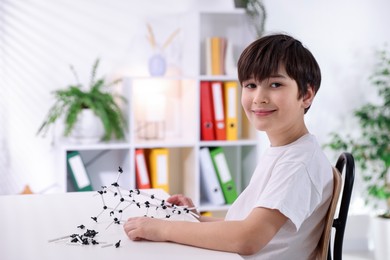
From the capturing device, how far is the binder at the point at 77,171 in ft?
10.5

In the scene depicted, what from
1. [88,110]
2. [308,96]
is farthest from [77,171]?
[308,96]

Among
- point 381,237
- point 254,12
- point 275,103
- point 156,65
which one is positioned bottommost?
point 381,237

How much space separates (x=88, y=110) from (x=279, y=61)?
1.95 meters

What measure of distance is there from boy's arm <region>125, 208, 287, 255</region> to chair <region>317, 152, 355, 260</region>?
0.51 ft

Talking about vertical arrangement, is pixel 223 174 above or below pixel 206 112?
below

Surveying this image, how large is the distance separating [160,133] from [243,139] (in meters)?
0.47

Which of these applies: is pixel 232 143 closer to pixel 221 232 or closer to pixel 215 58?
pixel 215 58

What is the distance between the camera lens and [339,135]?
158 inches

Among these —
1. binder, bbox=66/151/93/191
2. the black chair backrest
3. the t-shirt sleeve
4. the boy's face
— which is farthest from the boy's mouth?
binder, bbox=66/151/93/191

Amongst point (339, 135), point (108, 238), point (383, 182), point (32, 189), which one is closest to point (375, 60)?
point (339, 135)

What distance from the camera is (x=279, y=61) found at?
4.58 ft

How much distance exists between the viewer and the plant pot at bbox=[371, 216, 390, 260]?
369 centimetres

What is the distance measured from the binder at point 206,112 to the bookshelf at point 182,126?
0.04m

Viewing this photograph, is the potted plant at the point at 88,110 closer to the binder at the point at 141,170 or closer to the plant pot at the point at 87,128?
the plant pot at the point at 87,128
